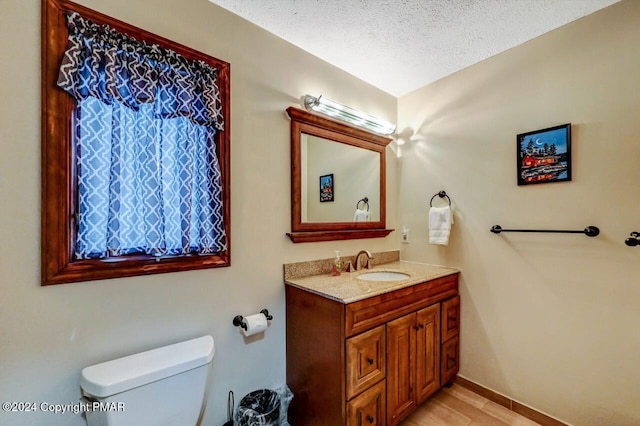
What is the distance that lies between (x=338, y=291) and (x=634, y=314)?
1.55m

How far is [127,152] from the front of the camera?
1191 mm

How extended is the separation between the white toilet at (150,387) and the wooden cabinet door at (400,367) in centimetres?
97

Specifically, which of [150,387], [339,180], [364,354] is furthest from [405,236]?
[150,387]

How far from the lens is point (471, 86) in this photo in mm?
2037

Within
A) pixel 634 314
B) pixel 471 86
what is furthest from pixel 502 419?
pixel 471 86

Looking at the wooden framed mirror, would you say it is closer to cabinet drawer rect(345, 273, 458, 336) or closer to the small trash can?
cabinet drawer rect(345, 273, 458, 336)

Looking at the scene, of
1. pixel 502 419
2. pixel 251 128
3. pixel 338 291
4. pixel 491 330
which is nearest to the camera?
pixel 338 291

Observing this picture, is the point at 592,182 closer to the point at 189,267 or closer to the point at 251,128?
the point at 251,128

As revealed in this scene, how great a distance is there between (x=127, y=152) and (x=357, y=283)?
4.51 feet

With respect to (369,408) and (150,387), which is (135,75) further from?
(369,408)

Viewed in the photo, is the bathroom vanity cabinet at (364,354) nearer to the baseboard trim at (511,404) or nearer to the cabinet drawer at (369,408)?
the cabinet drawer at (369,408)

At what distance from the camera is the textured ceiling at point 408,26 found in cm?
148

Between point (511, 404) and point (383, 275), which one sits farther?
point (383, 275)

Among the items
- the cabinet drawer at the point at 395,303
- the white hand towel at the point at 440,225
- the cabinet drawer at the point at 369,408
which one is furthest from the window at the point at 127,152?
the white hand towel at the point at 440,225
